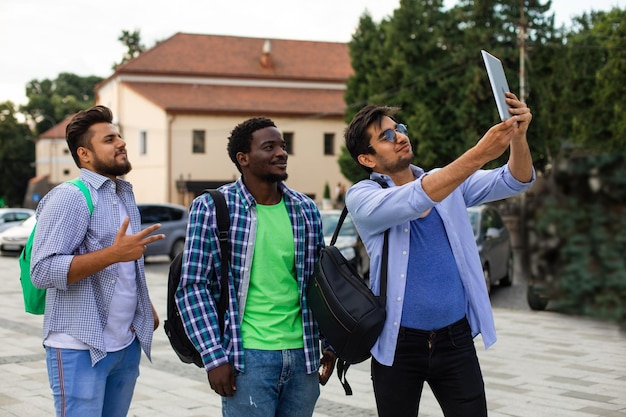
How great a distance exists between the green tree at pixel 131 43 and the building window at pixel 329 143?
40433 mm

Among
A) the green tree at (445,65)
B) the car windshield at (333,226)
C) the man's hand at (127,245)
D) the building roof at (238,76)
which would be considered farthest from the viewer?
the building roof at (238,76)

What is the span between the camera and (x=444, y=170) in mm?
2588

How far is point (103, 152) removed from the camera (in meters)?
3.17

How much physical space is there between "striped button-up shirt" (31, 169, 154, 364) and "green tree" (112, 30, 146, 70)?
83.8 m

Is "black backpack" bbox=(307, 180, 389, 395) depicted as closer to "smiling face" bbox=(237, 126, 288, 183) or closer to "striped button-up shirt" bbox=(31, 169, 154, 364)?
"smiling face" bbox=(237, 126, 288, 183)

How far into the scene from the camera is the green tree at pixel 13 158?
281 ft

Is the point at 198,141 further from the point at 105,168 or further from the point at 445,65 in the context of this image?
the point at 105,168

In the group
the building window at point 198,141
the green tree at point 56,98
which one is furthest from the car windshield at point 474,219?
the green tree at point 56,98

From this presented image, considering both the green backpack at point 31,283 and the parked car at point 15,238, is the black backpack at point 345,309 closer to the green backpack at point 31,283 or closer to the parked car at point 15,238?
the green backpack at point 31,283

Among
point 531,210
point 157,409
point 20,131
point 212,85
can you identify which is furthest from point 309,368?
point 20,131

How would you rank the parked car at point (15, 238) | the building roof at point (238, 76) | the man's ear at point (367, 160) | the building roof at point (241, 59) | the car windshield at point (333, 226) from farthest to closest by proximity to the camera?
the building roof at point (241, 59) < the building roof at point (238, 76) < the parked car at point (15, 238) < the car windshield at point (333, 226) < the man's ear at point (367, 160)

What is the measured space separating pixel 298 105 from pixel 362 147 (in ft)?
156

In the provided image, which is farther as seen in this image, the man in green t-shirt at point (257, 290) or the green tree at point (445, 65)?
the green tree at point (445, 65)

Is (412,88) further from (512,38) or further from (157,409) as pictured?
(157,409)
